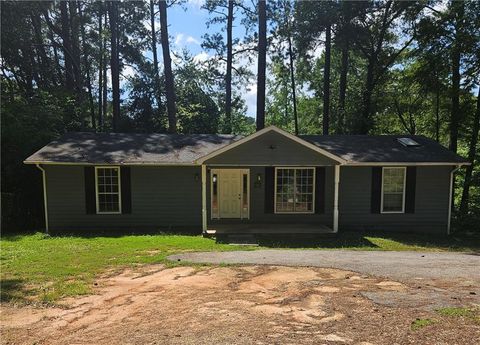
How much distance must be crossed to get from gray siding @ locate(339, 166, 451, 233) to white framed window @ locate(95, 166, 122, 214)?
7.91 metres

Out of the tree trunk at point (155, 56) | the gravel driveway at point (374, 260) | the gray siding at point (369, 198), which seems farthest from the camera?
the tree trunk at point (155, 56)

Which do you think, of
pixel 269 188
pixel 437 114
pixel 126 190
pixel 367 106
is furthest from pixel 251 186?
pixel 437 114

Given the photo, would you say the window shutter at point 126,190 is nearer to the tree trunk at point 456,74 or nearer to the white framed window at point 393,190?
the white framed window at point 393,190

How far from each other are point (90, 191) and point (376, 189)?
1004 centimetres

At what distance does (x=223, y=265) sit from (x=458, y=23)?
1677 cm

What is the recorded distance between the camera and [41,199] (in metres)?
14.5

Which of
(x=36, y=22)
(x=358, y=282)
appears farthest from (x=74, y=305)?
(x=36, y=22)

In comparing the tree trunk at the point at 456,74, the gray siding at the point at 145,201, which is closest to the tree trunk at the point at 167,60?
the gray siding at the point at 145,201

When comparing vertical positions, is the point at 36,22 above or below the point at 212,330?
above

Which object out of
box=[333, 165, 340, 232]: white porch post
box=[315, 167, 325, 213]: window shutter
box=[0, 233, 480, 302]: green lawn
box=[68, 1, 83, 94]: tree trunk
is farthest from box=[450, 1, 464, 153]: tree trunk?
box=[68, 1, 83, 94]: tree trunk

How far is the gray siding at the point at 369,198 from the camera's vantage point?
524 inches

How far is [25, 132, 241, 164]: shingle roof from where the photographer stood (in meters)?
12.5

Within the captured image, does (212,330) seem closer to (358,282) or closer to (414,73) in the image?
(358,282)

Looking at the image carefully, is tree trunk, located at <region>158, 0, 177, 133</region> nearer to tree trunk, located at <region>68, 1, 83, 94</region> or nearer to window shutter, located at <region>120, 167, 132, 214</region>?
tree trunk, located at <region>68, 1, 83, 94</region>
